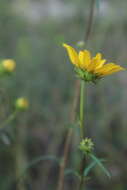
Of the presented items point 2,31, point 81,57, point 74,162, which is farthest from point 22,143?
point 81,57

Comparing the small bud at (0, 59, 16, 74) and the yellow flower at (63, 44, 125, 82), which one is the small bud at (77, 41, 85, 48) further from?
the small bud at (0, 59, 16, 74)

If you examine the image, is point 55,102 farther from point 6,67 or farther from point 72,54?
point 72,54

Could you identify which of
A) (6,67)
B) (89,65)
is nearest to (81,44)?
(89,65)

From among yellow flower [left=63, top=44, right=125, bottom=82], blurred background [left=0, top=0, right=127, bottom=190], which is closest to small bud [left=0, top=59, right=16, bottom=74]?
blurred background [left=0, top=0, right=127, bottom=190]

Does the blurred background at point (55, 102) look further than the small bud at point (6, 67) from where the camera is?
Yes

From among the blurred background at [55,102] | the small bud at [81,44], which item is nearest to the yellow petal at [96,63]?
the small bud at [81,44]

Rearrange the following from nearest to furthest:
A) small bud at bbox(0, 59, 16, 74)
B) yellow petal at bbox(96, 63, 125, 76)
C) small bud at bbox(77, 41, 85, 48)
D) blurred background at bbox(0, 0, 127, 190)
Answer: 1. yellow petal at bbox(96, 63, 125, 76)
2. small bud at bbox(77, 41, 85, 48)
3. small bud at bbox(0, 59, 16, 74)
4. blurred background at bbox(0, 0, 127, 190)

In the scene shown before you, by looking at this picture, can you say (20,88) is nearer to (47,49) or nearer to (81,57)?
(47,49)

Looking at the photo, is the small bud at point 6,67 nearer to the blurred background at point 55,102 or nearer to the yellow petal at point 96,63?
the blurred background at point 55,102

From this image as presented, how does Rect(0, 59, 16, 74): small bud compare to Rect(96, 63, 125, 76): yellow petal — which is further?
Rect(0, 59, 16, 74): small bud
